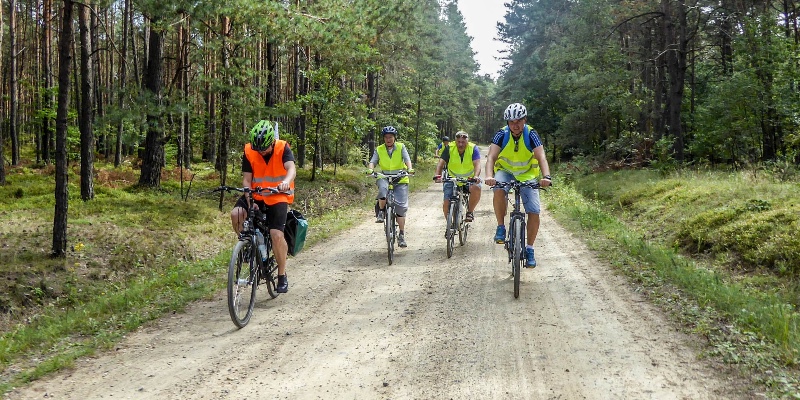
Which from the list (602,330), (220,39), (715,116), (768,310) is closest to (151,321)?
(602,330)

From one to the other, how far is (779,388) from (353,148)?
32.6 meters

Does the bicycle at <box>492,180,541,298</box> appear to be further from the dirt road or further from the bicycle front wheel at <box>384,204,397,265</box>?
the bicycle front wheel at <box>384,204,397,265</box>

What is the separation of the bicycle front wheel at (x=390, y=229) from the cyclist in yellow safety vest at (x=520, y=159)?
2020 millimetres

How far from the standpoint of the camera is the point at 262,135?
6.10 meters

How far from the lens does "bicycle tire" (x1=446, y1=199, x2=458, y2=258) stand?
31.2 ft

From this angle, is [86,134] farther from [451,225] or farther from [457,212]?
[451,225]

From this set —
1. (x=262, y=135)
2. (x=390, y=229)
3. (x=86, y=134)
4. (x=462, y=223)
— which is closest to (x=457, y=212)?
(x=462, y=223)

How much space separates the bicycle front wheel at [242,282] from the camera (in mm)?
5562

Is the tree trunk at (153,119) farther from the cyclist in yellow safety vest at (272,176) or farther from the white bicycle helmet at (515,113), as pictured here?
the white bicycle helmet at (515,113)

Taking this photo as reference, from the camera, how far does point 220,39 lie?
48.5ft

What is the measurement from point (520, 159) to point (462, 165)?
133 inches

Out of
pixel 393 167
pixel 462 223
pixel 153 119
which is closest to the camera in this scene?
pixel 393 167

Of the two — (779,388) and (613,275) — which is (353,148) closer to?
(613,275)

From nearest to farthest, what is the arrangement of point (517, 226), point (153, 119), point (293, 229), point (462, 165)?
point (293, 229) → point (517, 226) → point (462, 165) → point (153, 119)
